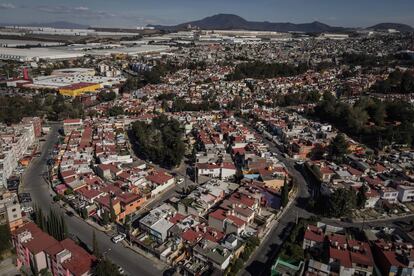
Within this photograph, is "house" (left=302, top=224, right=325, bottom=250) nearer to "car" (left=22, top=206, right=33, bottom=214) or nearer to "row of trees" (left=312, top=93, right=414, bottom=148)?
"car" (left=22, top=206, right=33, bottom=214)

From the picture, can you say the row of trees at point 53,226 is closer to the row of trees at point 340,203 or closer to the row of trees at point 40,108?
the row of trees at point 340,203

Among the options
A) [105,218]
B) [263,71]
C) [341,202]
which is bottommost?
[105,218]

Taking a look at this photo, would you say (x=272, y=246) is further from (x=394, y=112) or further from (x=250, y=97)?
(x=250, y=97)

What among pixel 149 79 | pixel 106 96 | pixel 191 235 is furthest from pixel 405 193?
pixel 149 79

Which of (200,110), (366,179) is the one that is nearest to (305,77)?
(200,110)

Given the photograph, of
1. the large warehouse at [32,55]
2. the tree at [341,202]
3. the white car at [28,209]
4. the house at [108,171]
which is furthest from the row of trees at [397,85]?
the large warehouse at [32,55]

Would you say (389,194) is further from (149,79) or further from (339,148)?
(149,79)
